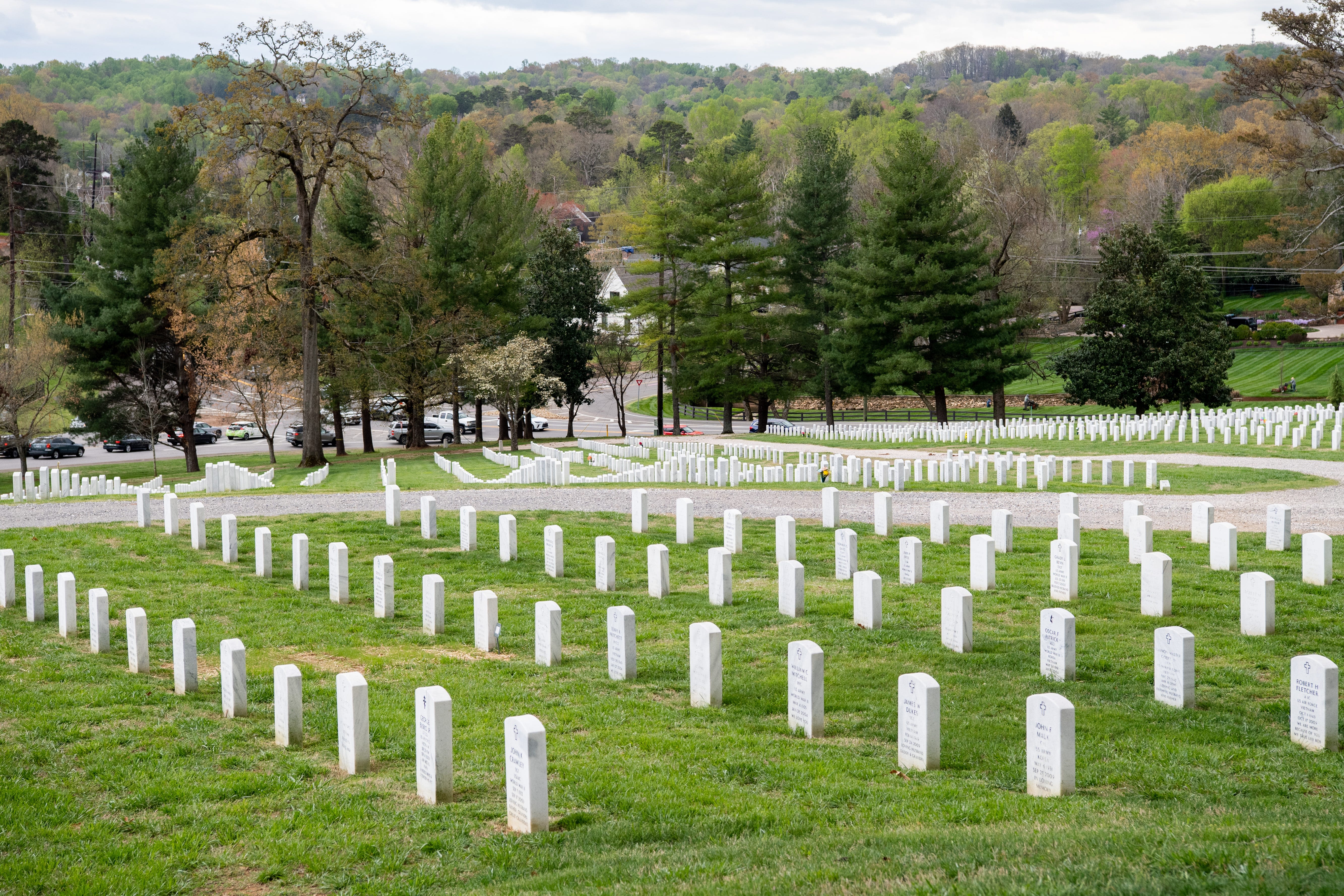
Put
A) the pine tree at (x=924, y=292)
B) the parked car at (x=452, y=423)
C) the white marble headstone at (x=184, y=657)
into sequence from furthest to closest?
the parked car at (x=452, y=423), the pine tree at (x=924, y=292), the white marble headstone at (x=184, y=657)

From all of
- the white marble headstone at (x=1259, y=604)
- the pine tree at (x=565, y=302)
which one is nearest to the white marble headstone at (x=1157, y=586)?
the white marble headstone at (x=1259, y=604)

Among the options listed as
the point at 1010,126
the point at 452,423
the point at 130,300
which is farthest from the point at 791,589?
the point at 1010,126

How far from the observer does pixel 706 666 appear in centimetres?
818

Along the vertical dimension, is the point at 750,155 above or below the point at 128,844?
above

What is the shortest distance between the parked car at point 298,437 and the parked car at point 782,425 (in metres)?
20.4

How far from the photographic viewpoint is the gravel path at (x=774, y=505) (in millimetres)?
16891

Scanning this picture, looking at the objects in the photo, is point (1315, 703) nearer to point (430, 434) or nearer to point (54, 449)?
point (430, 434)

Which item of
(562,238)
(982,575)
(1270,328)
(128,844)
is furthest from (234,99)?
(1270,328)

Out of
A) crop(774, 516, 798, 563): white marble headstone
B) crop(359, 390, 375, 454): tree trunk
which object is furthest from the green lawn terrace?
crop(774, 516, 798, 563): white marble headstone

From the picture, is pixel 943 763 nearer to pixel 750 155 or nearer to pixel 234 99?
pixel 234 99

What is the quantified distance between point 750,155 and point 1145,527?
131 ft

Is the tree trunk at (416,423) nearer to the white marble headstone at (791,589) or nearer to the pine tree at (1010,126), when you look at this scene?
the white marble headstone at (791,589)

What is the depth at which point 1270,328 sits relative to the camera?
69.4m

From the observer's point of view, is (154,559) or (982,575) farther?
(154,559)
